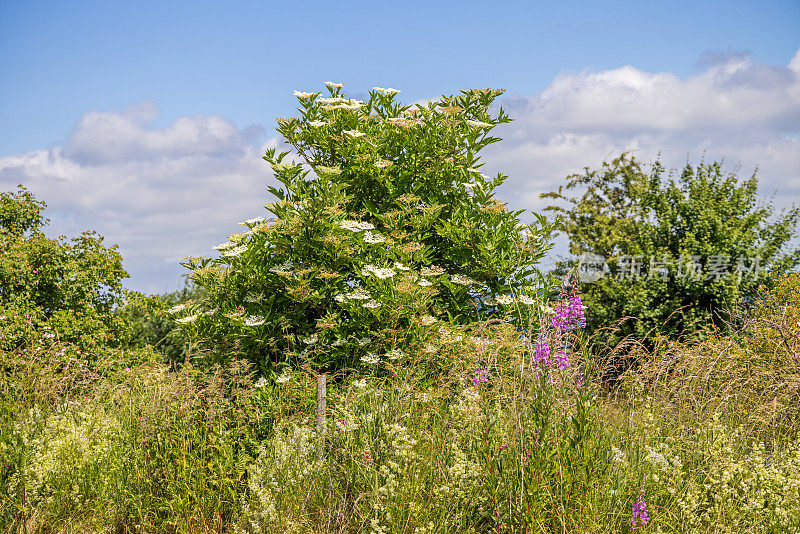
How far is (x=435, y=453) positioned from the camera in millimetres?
4289

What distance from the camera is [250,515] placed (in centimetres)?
419

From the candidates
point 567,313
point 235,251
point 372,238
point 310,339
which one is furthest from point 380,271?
point 567,313

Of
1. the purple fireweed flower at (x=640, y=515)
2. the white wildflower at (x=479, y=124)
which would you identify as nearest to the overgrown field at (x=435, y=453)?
the purple fireweed flower at (x=640, y=515)

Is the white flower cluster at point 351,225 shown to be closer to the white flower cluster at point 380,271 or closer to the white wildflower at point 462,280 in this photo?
the white flower cluster at point 380,271

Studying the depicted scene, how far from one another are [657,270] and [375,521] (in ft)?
31.6

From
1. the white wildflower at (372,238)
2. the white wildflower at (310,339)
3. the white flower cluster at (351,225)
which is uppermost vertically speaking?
the white flower cluster at (351,225)

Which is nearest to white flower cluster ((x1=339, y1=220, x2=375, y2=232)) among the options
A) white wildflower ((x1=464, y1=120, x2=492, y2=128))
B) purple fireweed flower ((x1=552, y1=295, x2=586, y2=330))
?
white wildflower ((x1=464, y1=120, x2=492, y2=128))

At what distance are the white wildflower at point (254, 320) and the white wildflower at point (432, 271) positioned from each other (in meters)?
1.62

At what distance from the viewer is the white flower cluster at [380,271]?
5.61 m

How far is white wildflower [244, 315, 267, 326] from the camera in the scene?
5734mm

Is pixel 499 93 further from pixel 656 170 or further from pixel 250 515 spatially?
pixel 656 170

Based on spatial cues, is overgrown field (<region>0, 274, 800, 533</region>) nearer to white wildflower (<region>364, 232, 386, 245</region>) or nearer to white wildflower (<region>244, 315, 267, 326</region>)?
white wildflower (<region>244, 315, 267, 326</region>)

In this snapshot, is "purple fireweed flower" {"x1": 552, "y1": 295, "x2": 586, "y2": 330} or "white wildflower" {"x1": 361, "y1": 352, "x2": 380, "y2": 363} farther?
"white wildflower" {"x1": 361, "y1": 352, "x2": 380, "y2": 363}

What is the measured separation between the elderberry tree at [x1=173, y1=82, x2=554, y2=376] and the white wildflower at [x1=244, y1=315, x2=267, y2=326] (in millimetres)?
12
